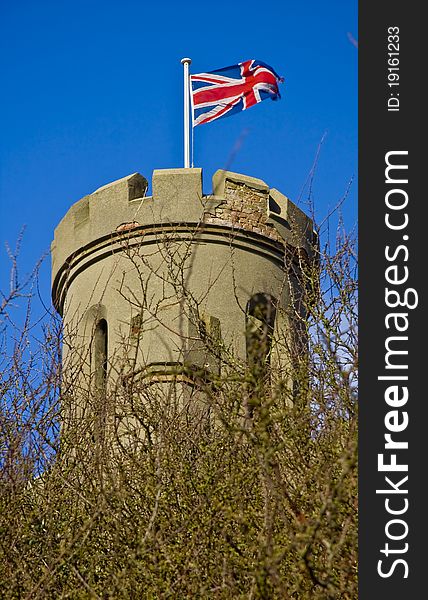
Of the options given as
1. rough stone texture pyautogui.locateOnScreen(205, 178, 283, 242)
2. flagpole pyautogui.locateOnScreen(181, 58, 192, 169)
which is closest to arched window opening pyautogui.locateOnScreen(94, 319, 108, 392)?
rough stone texture pyautogui.locateOnScreen(205, 178, 283, 242)

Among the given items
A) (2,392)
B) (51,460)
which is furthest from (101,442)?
(2,392)

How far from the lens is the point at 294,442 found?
5.66 m

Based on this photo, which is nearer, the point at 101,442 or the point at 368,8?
the point at 368,8

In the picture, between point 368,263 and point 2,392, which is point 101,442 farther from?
point 368,263

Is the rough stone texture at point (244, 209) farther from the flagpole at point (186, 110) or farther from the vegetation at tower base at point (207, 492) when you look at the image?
the vegetation at tower base at point (207, 492)

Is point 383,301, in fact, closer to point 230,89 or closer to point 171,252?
point 171,252

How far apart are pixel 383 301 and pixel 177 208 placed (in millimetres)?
6912

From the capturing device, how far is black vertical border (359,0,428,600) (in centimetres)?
405

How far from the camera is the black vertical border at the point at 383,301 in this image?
4.05 meters

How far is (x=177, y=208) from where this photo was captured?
11164mm

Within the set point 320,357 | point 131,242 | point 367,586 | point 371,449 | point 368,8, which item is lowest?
point 367,586

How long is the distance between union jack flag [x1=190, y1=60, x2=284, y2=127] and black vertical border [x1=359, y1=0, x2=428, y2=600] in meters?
7.82

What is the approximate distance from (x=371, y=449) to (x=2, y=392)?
4005 mm

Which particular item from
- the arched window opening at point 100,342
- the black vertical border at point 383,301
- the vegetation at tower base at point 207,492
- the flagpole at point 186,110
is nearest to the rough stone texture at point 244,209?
the flagpole at point 186,110
